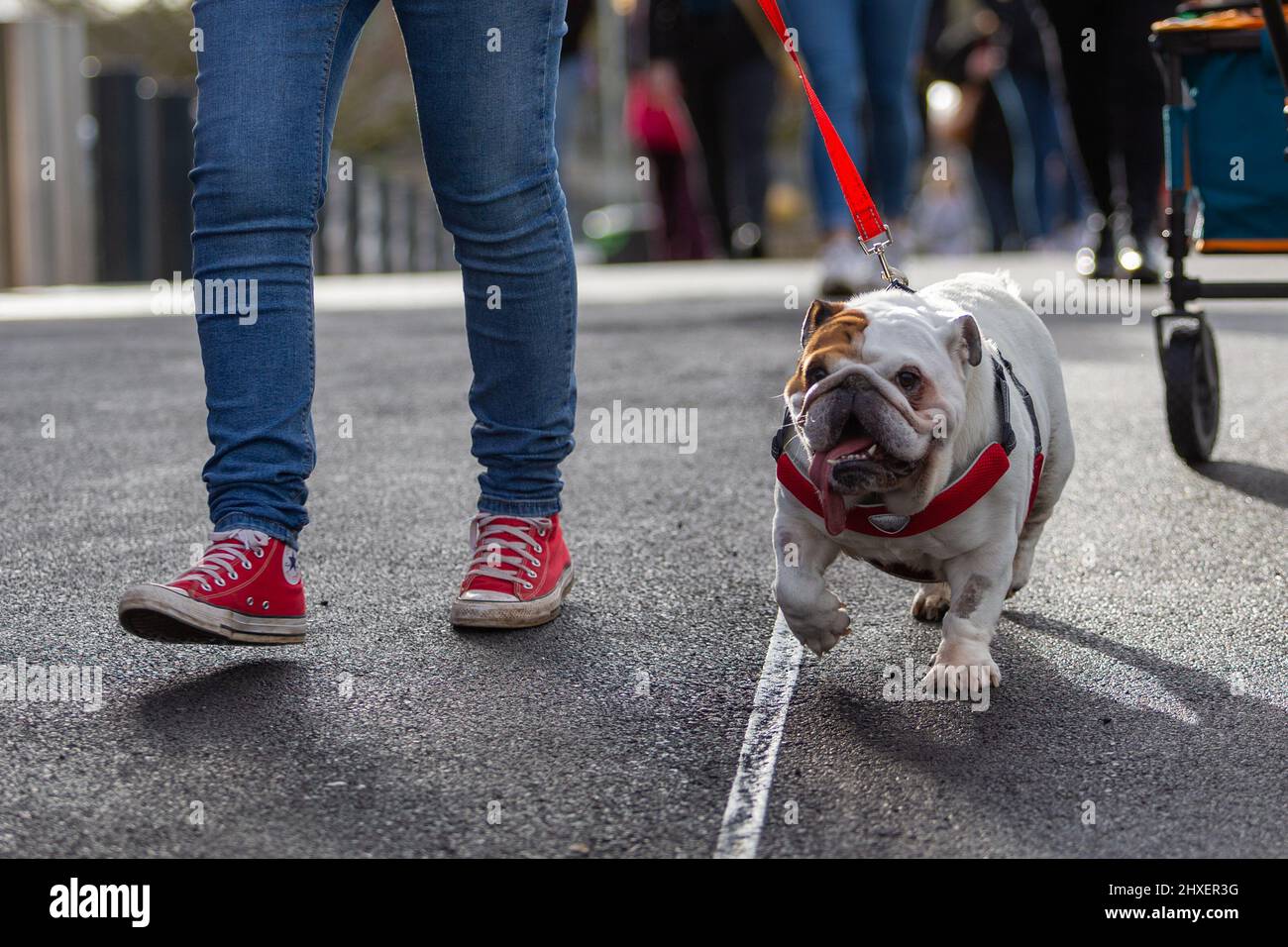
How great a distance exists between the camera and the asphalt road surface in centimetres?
220

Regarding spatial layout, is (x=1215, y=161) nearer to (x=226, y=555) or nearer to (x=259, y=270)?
(x=259, y=270)

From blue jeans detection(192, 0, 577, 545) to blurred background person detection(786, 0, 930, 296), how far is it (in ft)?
13.9

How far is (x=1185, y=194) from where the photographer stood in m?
4.36

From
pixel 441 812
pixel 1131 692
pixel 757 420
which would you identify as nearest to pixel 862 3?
pixel 757 420

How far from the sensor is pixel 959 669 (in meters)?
2.72

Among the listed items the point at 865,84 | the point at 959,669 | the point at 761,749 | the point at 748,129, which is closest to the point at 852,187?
the point at 959,669

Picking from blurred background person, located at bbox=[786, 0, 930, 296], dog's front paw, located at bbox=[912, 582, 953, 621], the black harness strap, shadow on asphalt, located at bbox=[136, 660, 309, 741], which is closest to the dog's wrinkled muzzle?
the black harness strap

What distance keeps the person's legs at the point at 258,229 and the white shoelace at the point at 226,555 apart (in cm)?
2

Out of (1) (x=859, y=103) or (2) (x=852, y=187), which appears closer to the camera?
(2) (x=852, y=187)

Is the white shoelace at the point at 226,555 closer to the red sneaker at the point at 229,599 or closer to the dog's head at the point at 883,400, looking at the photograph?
the red sneaker at the point at 229,599

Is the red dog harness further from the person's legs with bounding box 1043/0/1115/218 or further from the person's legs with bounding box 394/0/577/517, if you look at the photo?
the person's legs with bounding box 1043/0/1115/218

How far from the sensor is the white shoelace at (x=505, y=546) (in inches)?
122

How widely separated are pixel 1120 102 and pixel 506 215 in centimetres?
470
